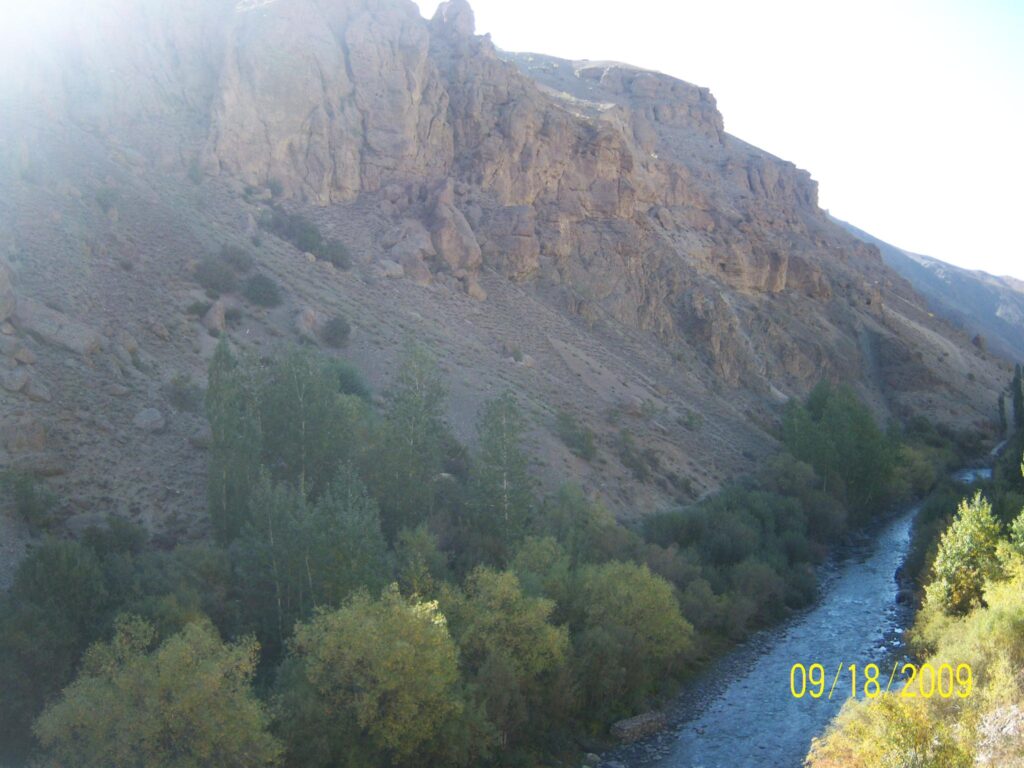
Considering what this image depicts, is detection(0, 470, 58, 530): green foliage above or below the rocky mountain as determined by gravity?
below

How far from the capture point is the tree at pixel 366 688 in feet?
52.3

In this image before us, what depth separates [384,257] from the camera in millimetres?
43469

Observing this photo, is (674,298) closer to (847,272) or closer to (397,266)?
(397,266)

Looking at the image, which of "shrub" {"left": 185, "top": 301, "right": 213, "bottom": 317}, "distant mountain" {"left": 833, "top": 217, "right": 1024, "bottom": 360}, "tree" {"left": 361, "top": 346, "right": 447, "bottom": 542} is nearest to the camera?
"tree" {"left": 361, "top": 346, "right": 447, "bottom": 542}

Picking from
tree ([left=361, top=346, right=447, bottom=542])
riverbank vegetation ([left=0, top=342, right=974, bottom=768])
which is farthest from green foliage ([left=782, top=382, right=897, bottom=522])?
tree ([left=361, top=346, right=447, bottom=542])

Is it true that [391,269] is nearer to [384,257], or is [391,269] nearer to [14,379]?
[384,257]

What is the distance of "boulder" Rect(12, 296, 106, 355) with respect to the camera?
2477cm

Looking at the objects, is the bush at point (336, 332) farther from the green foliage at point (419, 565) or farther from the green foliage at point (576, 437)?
the green foliage at point (419, 565)

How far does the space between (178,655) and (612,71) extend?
276 feet

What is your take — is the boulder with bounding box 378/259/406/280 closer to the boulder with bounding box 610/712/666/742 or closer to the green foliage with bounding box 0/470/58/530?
the green foliage with bounding box 0/470/58/530

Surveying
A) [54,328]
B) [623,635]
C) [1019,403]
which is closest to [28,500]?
[54,328]

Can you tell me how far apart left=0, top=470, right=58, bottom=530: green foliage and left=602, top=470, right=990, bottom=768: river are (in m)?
13.6

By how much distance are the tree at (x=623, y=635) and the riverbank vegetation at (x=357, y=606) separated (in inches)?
2.4

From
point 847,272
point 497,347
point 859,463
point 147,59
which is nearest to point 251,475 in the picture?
point 497,347
